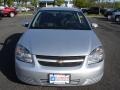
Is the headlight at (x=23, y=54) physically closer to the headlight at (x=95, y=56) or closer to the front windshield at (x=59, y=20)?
the headlight at (x=95, y=56)

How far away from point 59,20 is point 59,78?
2.23 m

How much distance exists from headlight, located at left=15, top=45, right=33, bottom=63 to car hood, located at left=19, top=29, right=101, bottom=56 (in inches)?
2.7

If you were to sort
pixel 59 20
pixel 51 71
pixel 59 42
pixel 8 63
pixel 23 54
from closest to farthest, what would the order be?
pixel 51 71 < pixel 23 54 < pixel 59 42 < pixel 59 20 < pixel 8 63

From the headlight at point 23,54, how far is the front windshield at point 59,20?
1.33m

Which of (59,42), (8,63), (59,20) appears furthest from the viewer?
(8,63)

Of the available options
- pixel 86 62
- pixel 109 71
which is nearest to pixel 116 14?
pixel 109 71

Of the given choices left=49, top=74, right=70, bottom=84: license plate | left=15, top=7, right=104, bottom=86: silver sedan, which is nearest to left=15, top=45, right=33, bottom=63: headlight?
left=15, top=7, right=104, bottom=86: silver sedan

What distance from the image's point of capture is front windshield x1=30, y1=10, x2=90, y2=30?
6.91 metres

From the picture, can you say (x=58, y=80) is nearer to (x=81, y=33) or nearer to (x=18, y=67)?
(x=18, y=67)

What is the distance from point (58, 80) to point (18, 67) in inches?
30.8

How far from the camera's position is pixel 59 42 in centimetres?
573

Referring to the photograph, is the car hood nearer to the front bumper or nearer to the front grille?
the front grille

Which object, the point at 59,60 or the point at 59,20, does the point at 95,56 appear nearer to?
the point at 59,60

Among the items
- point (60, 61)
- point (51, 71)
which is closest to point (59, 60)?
point (60, 61)
